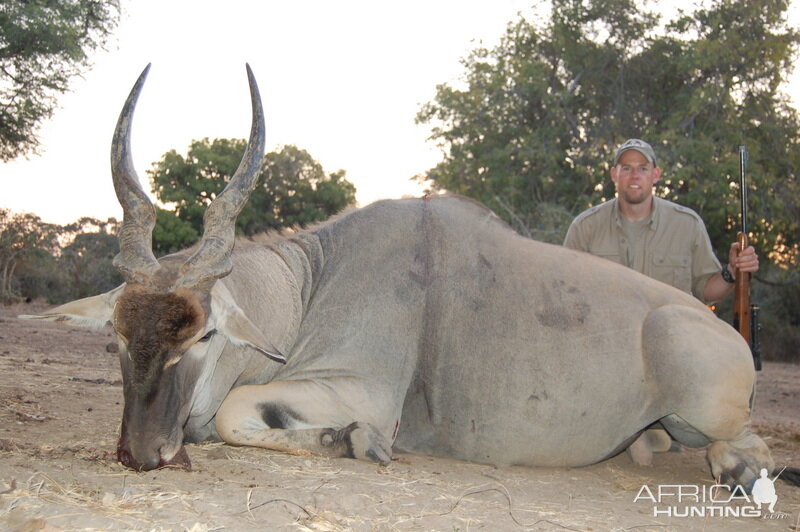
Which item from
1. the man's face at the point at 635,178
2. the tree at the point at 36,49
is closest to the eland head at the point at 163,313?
the man's face at the point at 635,178

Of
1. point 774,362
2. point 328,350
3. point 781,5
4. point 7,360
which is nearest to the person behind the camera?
point 328,350

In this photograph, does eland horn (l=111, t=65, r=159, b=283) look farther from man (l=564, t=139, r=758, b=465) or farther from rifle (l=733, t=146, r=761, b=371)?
rifle (l=733, t=146, r=761, b=371)

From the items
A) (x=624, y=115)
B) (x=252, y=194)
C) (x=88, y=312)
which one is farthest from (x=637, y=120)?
(x=88, y=312)

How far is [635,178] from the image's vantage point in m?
6.70

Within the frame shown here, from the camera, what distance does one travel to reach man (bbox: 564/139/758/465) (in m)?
6.62

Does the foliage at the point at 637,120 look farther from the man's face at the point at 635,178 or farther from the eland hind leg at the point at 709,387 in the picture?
the eland hind leg at the point at 709,387

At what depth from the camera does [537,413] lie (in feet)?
15.1

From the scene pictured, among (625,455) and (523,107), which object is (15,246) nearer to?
(523,107)

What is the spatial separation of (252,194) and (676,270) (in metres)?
18.9

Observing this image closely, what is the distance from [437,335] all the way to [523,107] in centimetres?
1620

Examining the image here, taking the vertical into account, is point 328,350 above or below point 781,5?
below

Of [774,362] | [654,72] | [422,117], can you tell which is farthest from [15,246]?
[774,362]

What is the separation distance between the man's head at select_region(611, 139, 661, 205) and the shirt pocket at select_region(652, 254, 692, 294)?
513 millimetres

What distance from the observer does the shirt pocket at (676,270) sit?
660 cm
